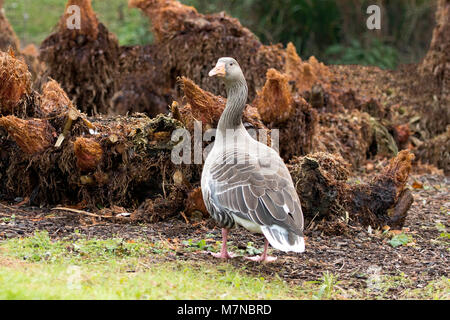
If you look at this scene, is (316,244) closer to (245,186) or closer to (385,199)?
(385,199)

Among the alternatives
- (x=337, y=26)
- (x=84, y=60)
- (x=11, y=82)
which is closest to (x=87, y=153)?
(x=11, y=82)

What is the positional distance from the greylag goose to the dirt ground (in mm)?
344

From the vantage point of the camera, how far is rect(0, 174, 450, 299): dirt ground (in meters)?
5.59

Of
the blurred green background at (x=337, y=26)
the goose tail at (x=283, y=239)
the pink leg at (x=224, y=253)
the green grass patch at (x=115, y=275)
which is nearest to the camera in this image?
the green grass patch at (x=115, y=275)

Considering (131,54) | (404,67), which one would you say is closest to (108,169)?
(131,54)

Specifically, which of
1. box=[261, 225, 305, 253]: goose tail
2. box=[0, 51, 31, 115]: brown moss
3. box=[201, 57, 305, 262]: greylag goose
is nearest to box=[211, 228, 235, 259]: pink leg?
box=[201, 57, 305, 262]: greylag goose

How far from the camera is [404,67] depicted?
13.5 m

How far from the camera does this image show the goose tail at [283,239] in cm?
495

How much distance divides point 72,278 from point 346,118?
22.0ft

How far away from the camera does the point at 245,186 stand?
5402mm

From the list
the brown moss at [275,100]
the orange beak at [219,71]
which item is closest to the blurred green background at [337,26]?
the brown moss at [275,100]

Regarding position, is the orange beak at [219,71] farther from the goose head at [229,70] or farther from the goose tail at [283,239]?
the goose tail at [283,239]

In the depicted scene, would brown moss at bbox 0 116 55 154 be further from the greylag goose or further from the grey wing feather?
the grey wing feather

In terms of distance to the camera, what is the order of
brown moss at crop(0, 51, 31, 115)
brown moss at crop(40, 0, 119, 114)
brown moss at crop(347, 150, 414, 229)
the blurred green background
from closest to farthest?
brown moss at crop(347, 150, 414, 229), brown moss at crop(0, 51, 31, 115), brown moss at crop(40, 0, 119, 114), the blurred green background
